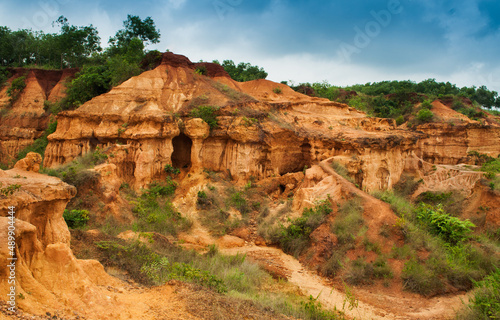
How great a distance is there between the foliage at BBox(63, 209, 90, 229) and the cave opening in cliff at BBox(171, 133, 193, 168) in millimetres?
7864

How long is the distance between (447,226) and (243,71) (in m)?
30.4

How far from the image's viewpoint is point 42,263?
16.1 ft

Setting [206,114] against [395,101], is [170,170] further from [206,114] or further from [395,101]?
[395,101]

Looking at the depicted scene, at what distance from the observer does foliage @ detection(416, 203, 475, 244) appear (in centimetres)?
1123

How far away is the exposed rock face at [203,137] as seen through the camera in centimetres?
1565

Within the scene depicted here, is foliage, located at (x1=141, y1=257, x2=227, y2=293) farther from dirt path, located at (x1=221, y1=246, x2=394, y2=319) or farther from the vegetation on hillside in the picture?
the vegetation on hillside

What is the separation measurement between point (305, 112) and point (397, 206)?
37.4ft

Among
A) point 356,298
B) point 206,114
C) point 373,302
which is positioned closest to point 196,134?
point 206,114

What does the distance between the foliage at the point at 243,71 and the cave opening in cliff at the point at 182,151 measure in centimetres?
1883

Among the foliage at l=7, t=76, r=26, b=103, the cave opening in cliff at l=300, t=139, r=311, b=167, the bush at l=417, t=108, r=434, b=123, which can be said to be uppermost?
the bush at l=417, t=108, r=434, b=123

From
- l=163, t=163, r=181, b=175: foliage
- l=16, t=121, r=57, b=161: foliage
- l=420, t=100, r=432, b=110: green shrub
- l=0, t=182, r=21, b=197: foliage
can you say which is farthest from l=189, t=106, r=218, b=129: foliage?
l=420, t=100, r=432, b=110: green shrub

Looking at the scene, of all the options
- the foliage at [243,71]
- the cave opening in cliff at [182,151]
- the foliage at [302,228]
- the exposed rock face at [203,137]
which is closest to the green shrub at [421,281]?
the foliage at [302,228]

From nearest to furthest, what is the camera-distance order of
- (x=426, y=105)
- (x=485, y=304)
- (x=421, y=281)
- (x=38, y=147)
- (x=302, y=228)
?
(x=485, y=304) → (x=421, y=281) → (x=302, y=228) → (x=38, y=147) → (x=426, y=105)

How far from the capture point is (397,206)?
12.7 m
